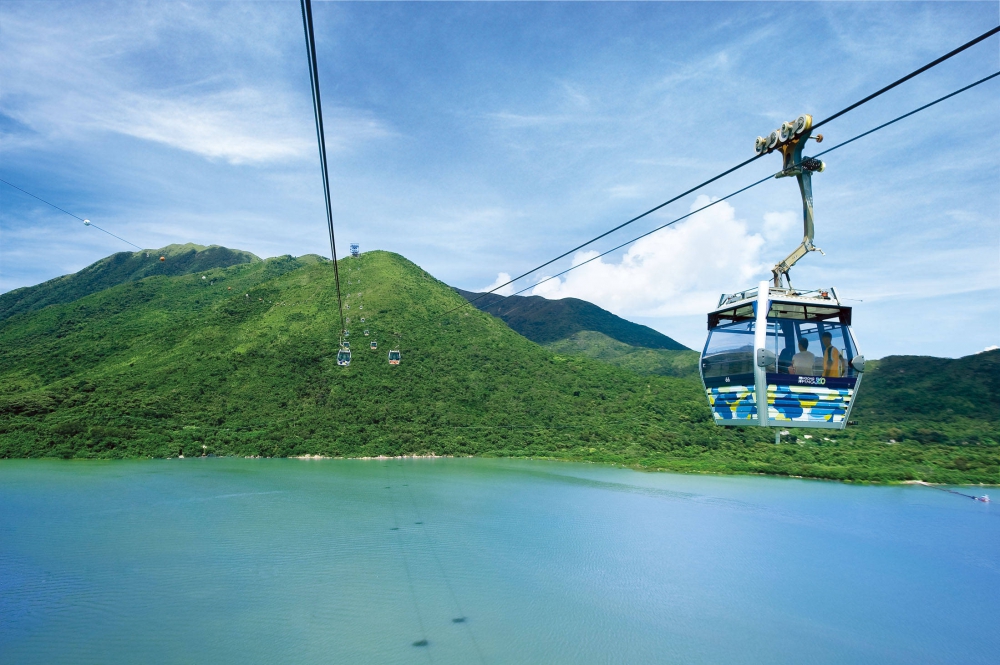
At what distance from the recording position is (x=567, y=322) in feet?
386

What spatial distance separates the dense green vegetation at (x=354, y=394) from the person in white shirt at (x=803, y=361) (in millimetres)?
47956

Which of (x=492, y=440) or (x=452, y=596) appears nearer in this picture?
(x=452, y=596)

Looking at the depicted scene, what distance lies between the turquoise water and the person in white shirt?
1185cm

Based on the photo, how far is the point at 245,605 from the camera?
17188mm

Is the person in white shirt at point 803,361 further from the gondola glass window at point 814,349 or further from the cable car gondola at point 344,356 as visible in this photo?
the cable car gondola at point 344,356

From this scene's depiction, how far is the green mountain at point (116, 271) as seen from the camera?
8544 cm

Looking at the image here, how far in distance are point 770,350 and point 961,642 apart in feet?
65.5

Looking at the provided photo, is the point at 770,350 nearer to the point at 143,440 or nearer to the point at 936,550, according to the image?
the point at 936,550

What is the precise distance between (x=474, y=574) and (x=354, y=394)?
43.9m

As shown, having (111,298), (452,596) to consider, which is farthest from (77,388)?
(452,596)

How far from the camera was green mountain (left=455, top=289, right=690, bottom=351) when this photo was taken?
114 meters

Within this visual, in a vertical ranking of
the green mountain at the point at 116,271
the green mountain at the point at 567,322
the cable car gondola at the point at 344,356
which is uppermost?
the green mountain at the point at 116,271

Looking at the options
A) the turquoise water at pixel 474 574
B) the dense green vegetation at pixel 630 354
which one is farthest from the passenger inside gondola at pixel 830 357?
the dense green vegetation at pixel 630 354

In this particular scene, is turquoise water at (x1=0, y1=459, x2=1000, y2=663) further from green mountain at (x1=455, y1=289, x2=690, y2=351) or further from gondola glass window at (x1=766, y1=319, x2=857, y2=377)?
green mountain at (x1=455, y1=289, x2=690, y2=351)
